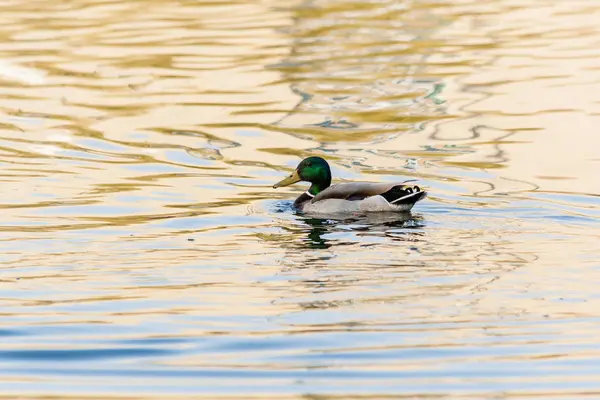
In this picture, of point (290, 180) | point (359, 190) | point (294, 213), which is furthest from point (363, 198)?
point (290, 180)

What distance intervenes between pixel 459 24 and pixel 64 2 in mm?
8724

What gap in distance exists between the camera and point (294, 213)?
13430 mm

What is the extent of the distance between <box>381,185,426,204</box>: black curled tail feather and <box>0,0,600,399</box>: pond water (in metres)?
0.18

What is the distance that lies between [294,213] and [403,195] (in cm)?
111

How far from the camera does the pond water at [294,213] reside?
8133 mm

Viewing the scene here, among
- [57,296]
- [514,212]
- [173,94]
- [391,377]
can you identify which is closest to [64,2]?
[173,94]

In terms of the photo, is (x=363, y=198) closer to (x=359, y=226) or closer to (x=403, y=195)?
(x=403, y=195)

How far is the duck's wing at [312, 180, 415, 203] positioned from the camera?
1295 centimetres

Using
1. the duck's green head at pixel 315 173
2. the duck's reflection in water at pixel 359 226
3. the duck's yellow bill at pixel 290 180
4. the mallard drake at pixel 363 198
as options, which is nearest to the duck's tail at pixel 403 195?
the mallard drake at pixel 363 198

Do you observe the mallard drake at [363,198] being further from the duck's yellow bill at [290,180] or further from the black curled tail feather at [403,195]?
the duck's yellow bill at [290,180]

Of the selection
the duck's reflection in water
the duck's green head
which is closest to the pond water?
the duck's reflection in water

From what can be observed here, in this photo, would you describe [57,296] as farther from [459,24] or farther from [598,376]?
[459,24]

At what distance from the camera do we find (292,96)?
66.2 feet

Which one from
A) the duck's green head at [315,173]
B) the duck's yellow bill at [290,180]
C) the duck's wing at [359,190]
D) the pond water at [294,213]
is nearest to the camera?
the pond water at [294,213]
